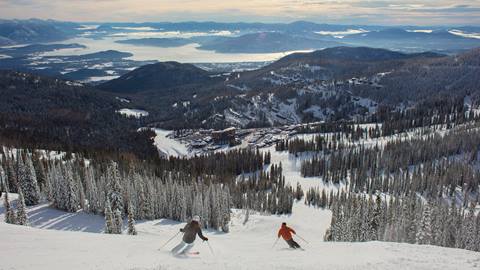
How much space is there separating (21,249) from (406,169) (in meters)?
180

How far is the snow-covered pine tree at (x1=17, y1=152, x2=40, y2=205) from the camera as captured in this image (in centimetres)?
8425

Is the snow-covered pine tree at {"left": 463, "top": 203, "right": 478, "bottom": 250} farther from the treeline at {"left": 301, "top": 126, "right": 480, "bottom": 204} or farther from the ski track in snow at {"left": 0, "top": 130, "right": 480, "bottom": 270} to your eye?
the treeline at {"left": 301, "top": 126, "right": 480, "bottom": 204}

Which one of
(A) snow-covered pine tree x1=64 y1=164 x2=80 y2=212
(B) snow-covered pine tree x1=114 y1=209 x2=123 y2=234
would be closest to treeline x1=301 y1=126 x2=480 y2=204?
(A) snow-covered pine tree x1=64 y1=164 x2=80 y2=212

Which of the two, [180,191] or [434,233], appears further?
[180,191]

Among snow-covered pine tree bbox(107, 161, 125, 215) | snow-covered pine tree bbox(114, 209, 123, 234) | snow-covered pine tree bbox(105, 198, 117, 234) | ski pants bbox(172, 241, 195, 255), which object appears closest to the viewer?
ski pants bbox(172, 241, 195, 255)

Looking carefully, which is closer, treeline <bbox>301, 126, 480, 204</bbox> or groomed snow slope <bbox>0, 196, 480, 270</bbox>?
groomed snow slope <bbox>0, 196, 480, 270</bbox>

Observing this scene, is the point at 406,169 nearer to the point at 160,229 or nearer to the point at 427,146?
the point at 427,146

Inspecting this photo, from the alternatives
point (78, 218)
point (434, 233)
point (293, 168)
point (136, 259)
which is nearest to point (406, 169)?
point (293, 168)

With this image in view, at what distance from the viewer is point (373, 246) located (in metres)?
35.9

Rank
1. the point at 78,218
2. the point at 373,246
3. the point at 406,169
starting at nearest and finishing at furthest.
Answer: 1. the point at 373,246
2. the point at 78,218
3. the point at 406,169

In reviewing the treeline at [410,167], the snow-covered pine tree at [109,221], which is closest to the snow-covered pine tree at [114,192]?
the snow-covered pine tree at [109,221]

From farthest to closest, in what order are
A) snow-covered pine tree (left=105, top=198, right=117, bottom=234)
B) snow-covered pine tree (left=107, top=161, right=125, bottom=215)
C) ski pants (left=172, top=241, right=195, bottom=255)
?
1. snow-covered pine tree (left=107, top=161, right=125, bottom=215)
2. snow-covered pine tree (left=105, top=198, right=117, bottom=234)
3. ski pants (left=172, top=241, right=195, bottom=255)

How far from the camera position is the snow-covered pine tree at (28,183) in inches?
3317

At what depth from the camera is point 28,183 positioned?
280 feet
